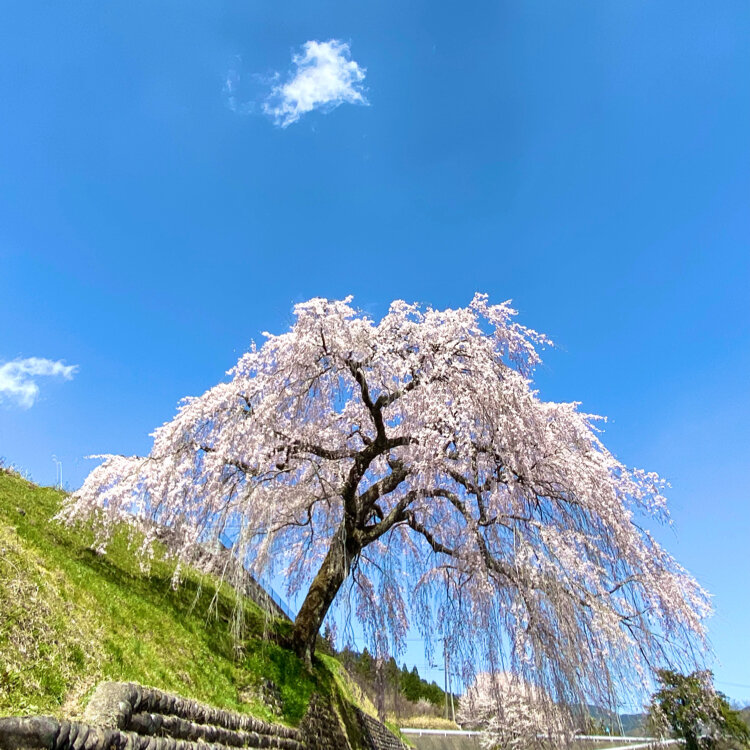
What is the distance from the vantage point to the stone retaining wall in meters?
3.95

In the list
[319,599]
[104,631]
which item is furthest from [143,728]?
[319,599]

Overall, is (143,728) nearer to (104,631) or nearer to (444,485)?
(104,631)

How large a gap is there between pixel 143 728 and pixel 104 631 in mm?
1628

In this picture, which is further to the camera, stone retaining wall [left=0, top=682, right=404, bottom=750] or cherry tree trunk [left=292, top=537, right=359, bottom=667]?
cherry tree trunk [left=292, top=537, right=359, bottom=667]

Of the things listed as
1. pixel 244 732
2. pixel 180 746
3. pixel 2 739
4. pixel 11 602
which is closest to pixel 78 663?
pixel 11 602

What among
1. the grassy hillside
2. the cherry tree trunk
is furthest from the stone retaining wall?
the cherry tree trunk

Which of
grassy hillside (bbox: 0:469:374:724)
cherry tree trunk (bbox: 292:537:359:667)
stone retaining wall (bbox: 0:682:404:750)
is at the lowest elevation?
stone retaining wall (bbox: 0:682:404:750)

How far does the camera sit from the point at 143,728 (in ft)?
17.5

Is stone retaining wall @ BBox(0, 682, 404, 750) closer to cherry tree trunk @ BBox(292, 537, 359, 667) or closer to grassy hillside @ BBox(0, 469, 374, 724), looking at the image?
grassy hillside @ BBox(0, 469, 374, 724)

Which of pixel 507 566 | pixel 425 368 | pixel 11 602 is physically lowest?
pixel 11 602

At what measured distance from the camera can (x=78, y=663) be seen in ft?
18.0

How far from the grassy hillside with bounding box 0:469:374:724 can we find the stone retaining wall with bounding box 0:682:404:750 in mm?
286

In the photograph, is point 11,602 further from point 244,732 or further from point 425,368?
point 425,368

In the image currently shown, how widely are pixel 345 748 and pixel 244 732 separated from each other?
20.4 feet
